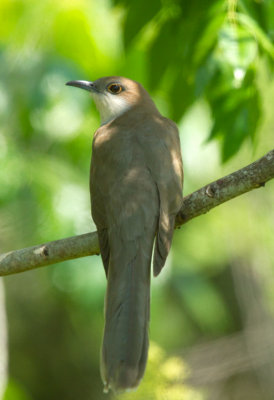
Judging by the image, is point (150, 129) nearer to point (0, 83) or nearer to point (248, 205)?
point (0, 83)

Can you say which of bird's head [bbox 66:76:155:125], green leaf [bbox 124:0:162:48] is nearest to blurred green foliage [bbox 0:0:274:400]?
green leaf [bbox 124:0:162:48]

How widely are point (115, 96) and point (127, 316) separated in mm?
2494

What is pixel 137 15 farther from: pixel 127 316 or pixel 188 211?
pixel 127 316

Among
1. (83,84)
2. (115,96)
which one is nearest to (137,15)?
(83,84)

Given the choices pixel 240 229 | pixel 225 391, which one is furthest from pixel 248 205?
pixel 225 391

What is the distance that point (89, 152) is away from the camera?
5.29 metres

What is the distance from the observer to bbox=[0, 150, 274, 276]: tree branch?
142 inches

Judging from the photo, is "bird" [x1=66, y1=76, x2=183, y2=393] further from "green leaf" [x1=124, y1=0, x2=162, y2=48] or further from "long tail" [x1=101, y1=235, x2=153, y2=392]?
"green leaf" [x1=124, y1=0, x2=162, y2=48]

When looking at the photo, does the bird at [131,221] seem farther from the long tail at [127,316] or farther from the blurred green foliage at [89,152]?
the blurred green foliage at [89,152]

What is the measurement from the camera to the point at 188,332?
8055 millimetres

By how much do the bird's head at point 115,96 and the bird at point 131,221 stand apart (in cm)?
79

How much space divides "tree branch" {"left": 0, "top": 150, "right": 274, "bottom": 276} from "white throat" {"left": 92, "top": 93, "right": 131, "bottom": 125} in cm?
179

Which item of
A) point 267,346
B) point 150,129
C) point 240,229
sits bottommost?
point 267,346

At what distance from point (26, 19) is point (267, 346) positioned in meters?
4.24
